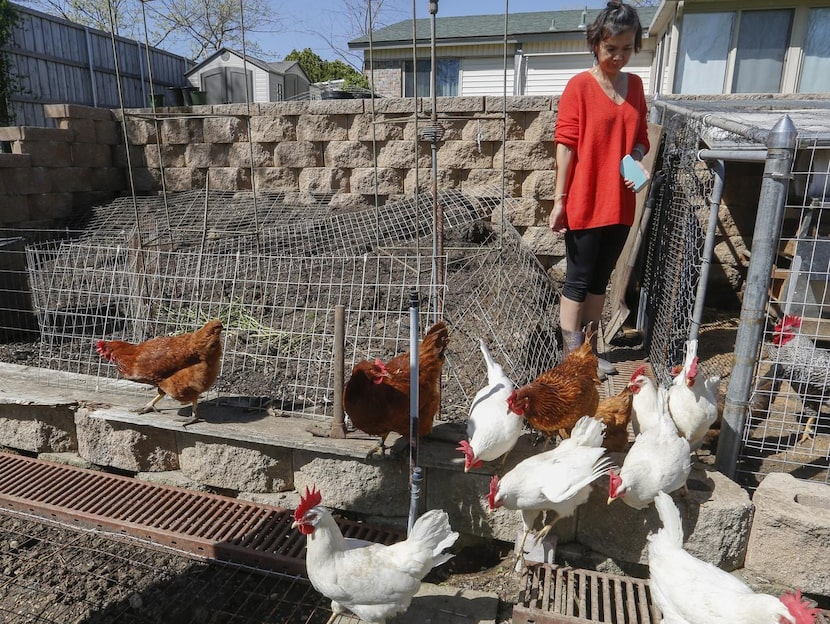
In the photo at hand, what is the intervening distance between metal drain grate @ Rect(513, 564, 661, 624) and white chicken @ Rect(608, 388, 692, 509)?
35 cm

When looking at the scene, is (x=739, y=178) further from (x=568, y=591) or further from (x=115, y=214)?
(x=115, y=214)

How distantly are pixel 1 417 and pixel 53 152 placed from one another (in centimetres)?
408

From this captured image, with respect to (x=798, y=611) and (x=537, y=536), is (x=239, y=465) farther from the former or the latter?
(x=798, y=611)

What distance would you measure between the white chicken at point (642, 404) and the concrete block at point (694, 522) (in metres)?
0.20

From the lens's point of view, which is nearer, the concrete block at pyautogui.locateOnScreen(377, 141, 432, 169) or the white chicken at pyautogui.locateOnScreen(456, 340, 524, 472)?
the white chicken at pyautogui.locateOnScreen(456, 340, 524, 472)

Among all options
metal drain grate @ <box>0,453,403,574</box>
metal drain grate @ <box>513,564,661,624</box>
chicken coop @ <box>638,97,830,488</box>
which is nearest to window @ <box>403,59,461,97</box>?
chicken coop @ <box>638,97,830,488</box>

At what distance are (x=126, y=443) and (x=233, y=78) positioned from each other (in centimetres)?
1062

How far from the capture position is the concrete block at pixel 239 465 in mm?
2938

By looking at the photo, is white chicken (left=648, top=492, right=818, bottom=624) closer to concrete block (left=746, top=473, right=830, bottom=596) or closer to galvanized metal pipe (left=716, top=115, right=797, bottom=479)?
concrete block (left=746, top=473, right=830, bottom=596)

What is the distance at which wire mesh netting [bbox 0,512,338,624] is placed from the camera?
2314mm

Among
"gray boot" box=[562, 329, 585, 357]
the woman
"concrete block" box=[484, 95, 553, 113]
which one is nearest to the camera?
the woman

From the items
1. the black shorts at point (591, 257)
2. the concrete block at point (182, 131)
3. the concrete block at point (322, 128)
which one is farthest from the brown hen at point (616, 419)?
the concrete block at point (182, 131)

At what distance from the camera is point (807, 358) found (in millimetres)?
2889

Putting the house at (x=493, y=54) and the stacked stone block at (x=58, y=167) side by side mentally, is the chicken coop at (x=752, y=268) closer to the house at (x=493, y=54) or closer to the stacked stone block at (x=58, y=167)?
the stacked stone block at (x=58, y=167)
